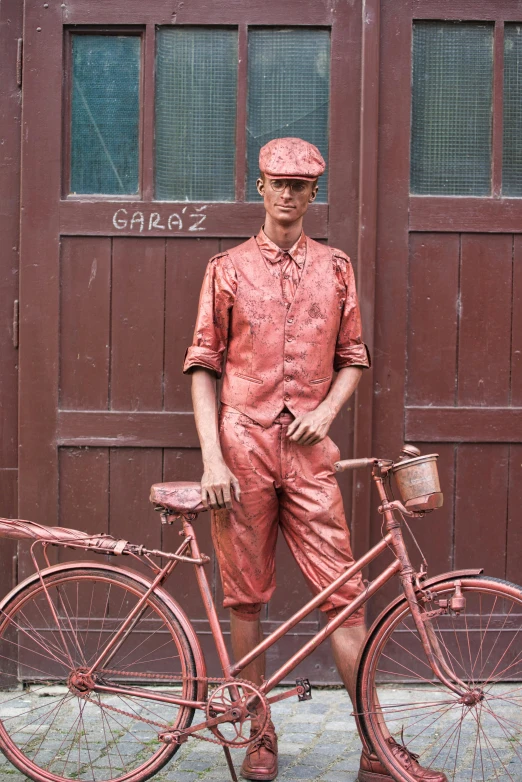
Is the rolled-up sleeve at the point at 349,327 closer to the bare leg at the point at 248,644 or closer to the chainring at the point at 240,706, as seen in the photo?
the bare leg at the point at 248,644

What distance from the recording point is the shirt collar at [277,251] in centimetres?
364

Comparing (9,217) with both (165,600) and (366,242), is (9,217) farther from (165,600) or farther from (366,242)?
(165,600)

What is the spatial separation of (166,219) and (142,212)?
0.11 m

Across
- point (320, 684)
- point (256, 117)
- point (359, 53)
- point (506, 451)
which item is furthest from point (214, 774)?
point (359, 53)

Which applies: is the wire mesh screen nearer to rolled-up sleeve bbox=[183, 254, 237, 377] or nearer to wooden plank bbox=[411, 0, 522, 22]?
wooden plank bbox=[411, 0, 522, 22]

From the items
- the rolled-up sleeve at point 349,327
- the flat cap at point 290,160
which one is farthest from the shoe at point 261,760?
the flat cap at point 290,160

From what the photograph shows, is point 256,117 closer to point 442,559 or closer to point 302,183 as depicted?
point 302,183

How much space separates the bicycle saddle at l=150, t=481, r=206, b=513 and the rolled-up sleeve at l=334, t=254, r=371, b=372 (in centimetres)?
77

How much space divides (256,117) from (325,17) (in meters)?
0.53

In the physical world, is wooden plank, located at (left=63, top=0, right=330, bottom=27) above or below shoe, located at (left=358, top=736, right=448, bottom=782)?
above

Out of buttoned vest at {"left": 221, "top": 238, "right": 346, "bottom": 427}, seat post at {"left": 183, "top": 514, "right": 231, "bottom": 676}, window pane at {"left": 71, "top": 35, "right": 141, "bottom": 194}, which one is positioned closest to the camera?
seat post at {"left": 183, "top": 514, "right": 231, "bottom": 676}

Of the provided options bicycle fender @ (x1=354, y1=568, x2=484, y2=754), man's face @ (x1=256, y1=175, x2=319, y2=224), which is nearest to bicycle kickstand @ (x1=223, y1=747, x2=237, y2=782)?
bicycle fender @ (x1=354, y1=568, x2=484, y2=754)

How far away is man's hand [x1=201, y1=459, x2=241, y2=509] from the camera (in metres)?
3.42

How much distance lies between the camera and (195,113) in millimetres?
4434
